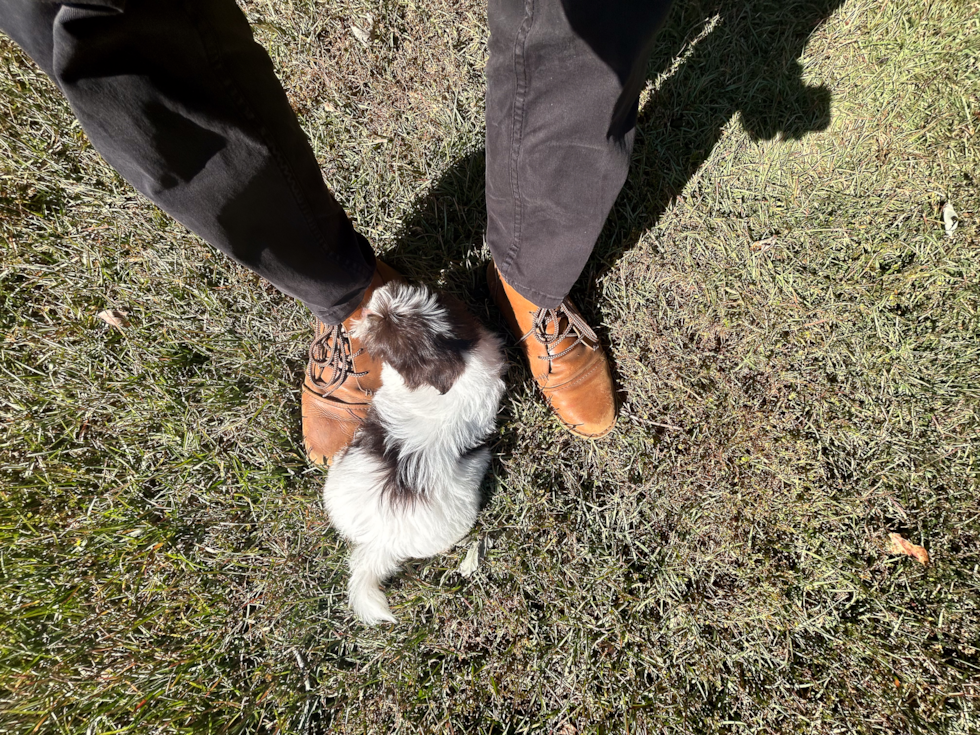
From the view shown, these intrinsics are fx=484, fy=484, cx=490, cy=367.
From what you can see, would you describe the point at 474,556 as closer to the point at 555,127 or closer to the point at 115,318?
the point at 555,127

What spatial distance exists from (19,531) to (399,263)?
2195 mm

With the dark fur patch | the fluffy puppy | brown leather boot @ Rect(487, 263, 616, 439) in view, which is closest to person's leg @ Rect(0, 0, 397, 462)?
the fluffy puppy

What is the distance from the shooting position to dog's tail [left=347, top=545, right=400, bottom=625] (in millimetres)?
2039

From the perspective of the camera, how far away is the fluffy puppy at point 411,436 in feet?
6.34

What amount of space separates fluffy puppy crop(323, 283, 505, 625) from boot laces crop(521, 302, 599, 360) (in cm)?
23

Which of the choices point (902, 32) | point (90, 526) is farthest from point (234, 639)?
point (902, 32)

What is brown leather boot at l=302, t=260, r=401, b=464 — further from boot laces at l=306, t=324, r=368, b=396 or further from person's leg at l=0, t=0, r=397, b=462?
person's leg at l=0, t=0, r=397, b=462

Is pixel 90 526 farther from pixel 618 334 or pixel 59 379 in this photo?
pixel 618 334

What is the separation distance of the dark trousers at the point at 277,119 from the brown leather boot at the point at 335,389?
425mm

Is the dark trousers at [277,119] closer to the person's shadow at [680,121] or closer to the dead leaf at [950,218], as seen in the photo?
the person's shadow at [680,121]

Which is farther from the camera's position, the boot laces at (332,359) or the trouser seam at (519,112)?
the boot laces at (332,359)

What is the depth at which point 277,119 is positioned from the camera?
4.58 ft

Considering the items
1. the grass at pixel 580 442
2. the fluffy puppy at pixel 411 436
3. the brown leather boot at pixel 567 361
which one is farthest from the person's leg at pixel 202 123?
the grass at pixel 580 442

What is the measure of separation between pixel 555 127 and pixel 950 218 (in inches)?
A: 89.6
